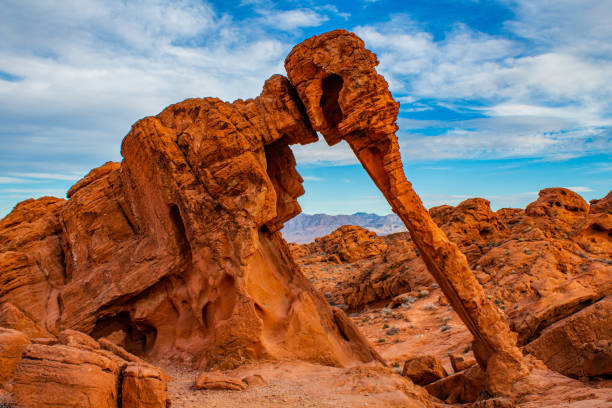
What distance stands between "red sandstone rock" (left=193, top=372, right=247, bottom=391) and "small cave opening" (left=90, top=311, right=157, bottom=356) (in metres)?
4.99

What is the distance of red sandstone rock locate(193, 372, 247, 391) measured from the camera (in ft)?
27.7

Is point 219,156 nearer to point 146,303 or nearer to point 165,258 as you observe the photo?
point 165,258

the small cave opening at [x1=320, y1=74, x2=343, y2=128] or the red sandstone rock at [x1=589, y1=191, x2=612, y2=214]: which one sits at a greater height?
the small cave opening at [x1=320, y1=74, x2=343, y2=128]

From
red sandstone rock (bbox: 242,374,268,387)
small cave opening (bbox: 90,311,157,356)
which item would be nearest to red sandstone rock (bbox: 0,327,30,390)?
red sandstone rock (bbox: 242,374,268,387)

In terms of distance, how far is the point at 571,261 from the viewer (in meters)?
21.1

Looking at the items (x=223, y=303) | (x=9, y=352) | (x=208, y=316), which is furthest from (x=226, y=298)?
(x=9, y=352)

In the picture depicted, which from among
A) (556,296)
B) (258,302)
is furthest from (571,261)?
(258,302)

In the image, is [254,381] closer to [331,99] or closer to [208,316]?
[208,316]

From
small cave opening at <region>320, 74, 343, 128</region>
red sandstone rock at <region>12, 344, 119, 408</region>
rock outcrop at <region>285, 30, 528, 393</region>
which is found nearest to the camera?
red sandstone rock at <region>12, 344, 119, 408</region>

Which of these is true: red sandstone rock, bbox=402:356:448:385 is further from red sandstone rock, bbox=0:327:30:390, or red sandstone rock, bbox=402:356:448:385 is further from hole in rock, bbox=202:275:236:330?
A: red sandstone rock, bbox=0:327:30:390

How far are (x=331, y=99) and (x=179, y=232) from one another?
6.92 meters

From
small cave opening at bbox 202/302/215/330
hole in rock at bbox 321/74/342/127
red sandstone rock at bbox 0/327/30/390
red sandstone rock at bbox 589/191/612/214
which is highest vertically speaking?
hole in rock at bbox 321/74/342/127

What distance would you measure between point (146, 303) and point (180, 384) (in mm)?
4326

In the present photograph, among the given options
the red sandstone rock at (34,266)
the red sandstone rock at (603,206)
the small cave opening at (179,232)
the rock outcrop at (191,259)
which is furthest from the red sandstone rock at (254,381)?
the red sandstone rock at (603,206)
